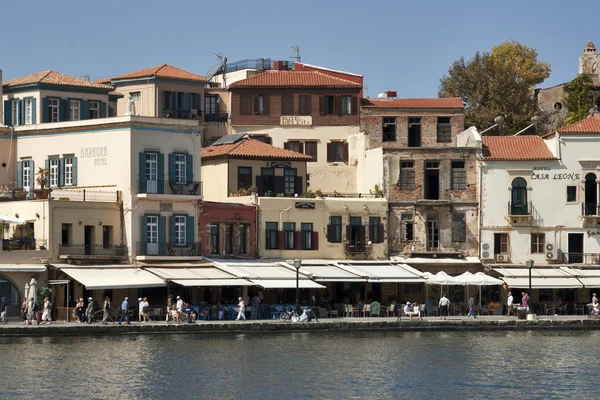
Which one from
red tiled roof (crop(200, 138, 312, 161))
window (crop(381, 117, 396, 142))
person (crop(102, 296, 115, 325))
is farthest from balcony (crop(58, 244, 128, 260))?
window (crop(381, 117, 396, 142))

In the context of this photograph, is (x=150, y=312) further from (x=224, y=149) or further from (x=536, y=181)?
(x=536, y=181)

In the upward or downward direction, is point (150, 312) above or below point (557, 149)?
below

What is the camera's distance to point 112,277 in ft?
206

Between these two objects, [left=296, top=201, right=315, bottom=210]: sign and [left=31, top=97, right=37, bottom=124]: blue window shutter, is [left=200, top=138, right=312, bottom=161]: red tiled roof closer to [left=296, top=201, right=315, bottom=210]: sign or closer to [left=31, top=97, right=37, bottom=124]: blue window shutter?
[left=296, top=201, right=315, bottom=210]: sign

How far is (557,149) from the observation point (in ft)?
245

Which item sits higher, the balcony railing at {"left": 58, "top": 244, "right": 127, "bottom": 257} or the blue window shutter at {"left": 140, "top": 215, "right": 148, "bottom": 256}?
the blue window shutter at {"left": 140, "top": 215, "right": 148, "bottom": 256}

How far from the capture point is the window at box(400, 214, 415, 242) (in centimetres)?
7438

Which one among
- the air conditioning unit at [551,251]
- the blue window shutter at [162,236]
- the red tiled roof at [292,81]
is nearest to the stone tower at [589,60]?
the red tiled roof at [292,81]

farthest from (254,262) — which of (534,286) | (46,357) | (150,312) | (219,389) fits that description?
(219,389)

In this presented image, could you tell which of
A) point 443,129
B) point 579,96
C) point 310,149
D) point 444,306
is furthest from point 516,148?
point 579,96

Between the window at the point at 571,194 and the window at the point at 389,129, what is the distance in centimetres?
880

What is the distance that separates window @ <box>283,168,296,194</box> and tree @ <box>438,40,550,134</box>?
55.7ft

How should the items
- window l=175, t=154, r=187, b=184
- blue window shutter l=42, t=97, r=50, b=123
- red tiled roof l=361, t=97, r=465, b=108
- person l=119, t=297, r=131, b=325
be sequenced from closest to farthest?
person l=119, t=297, r=131, b=325
window l=175, t=154, r=187, b=184
blue window shutter l=42, t=97, r=50, b=123
red tiled roof l=361, t=97, r=465, b=108

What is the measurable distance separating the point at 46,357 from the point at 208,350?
6.13 m
